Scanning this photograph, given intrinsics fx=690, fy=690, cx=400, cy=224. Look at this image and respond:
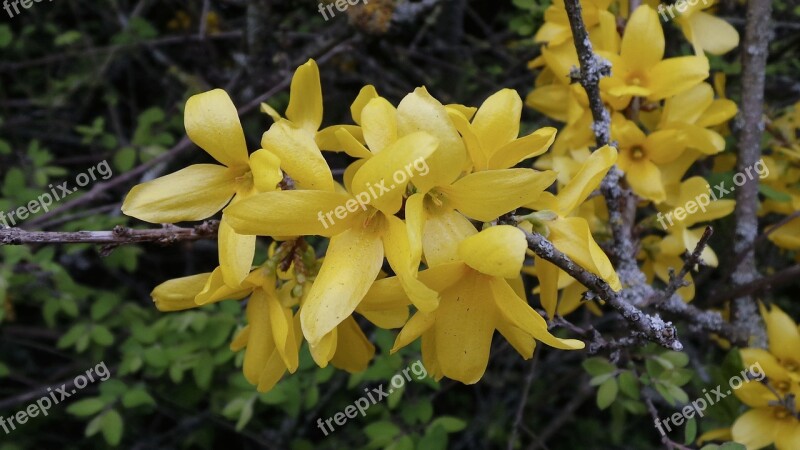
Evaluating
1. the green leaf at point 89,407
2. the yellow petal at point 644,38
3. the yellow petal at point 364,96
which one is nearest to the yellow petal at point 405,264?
the yellow petal at point 364,96

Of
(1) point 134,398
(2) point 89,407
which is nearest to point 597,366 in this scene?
(1) point 134,398

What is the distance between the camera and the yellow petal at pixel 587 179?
116 centimetres

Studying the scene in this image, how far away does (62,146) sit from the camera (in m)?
3.40

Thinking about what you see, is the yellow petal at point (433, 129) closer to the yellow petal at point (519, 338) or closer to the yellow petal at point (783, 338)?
the yellow petal at point (519, 338)

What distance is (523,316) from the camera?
1024 mm

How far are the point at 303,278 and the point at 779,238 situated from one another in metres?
1.30

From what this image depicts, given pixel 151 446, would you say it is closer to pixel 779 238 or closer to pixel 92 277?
pixel 92 277

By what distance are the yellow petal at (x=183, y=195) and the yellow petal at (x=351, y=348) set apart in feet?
1.08

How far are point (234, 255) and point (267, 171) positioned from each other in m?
0.16

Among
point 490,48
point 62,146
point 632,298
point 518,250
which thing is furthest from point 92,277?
point 518,250

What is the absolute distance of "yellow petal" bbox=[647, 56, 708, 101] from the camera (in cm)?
155

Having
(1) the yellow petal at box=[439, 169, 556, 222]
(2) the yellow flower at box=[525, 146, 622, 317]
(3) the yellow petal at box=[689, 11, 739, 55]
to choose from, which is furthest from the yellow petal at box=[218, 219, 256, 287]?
(3) the yellow petal at box=[689, 11, 739, 55]

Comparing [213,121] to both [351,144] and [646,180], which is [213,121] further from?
[646,180]

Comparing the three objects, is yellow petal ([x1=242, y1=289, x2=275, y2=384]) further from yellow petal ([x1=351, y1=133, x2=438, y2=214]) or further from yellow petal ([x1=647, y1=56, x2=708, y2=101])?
yellow petal ([x1=647, y1=56, x2=708, y2=101])
